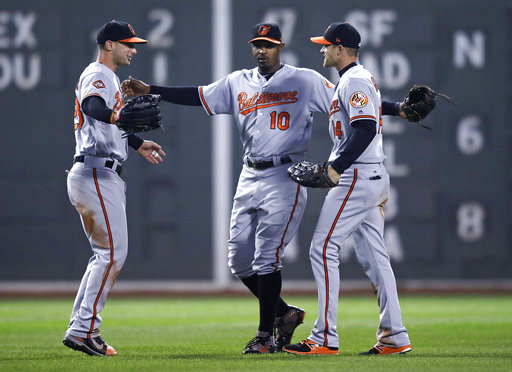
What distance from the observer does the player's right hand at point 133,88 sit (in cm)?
525

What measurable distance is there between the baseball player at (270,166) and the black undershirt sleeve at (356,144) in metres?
0.51

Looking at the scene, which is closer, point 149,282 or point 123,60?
point 123,60

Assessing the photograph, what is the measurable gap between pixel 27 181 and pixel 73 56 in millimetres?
1356

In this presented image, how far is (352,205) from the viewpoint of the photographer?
15.4 feet

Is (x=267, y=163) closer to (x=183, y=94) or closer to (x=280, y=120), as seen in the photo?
(x=280, y=120)

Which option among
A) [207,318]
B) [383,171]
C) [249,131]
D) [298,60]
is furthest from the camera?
[298,60]

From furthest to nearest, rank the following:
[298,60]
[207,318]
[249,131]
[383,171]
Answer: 1. [298,60]
2. [207,318]
3. [249,131]
4. [383,171]

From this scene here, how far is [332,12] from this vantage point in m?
9.65

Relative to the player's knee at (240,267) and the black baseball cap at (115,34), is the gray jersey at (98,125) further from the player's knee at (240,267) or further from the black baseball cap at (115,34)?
the player's knee at (240,267)

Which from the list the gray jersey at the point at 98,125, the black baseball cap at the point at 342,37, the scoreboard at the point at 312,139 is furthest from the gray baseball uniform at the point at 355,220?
the scoreboard at the point at 312,139

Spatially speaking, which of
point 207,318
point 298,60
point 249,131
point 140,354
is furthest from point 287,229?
point 298,60

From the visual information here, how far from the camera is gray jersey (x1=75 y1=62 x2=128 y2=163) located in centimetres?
482

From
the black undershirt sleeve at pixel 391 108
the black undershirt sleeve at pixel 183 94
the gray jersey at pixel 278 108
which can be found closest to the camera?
the gray jersey at pixel 278 108

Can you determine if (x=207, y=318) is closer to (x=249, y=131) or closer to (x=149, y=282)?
(x=149, y=282)
